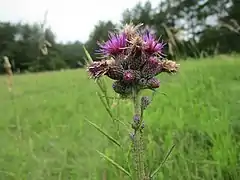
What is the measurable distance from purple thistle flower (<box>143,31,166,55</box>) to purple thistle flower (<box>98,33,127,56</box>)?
9cm

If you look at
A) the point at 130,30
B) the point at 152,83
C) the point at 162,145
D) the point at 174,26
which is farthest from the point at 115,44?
the point at 174,26

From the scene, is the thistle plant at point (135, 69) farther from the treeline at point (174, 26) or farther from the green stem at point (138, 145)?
the treeline at point (174, 26)

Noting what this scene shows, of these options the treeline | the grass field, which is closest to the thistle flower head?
the grass field

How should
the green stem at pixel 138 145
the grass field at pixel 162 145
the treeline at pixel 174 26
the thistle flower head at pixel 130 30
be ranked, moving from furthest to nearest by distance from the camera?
the treeline at pixel 174 26, the grass field at pixel 162 145, the thistle flower head at pixel 130 30, the green stem at pixel 138 145

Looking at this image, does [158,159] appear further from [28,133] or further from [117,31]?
[28,133]

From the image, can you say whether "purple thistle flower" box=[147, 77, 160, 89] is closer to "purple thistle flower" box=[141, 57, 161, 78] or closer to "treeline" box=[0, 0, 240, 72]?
"purple thistle flower" box=[141, 57, 161, 78]

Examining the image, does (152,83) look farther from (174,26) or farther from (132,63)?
(174,26)

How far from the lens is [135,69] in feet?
4.99

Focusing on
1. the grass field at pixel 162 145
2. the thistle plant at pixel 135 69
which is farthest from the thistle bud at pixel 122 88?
the grass field at pixel 162 145

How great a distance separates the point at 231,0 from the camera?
37.4 meters

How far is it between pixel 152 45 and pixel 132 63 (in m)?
0.11

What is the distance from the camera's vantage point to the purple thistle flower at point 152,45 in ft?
5.04

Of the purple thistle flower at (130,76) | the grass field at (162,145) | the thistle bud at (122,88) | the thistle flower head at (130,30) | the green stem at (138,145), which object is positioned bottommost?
the grass field at (162,145)

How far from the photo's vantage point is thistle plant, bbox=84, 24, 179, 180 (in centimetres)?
148
